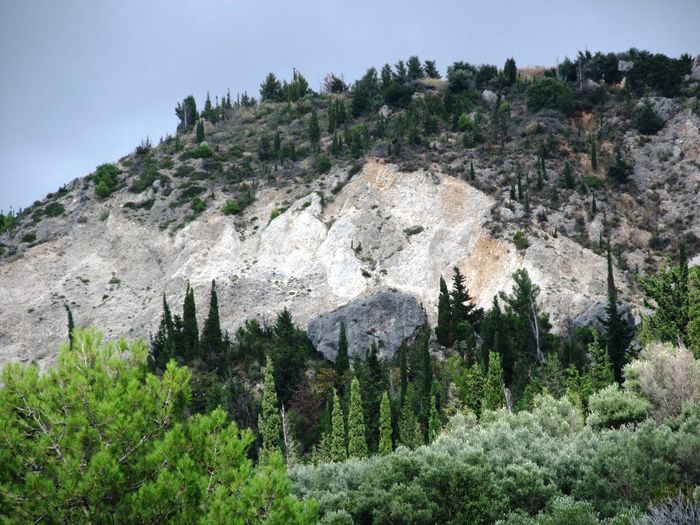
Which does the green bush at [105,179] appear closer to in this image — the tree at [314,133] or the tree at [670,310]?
the tree at [314,133]

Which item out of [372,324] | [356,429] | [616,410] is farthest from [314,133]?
[616,410]

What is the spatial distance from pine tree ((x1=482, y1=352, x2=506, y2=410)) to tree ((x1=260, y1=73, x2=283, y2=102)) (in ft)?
240

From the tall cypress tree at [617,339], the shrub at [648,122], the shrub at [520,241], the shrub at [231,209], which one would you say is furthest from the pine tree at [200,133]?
the tall cypress tree at [617,339]

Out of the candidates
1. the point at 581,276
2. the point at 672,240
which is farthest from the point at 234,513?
→ the point at 672,240

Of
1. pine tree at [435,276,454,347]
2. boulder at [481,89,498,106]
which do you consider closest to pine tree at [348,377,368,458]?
pine tree at [435,276,454,347]

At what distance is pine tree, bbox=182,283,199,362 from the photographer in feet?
175

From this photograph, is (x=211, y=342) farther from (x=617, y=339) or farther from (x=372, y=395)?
(x=617, y=339)

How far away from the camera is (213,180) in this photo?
79250 mm

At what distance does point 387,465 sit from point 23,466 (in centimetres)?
1241

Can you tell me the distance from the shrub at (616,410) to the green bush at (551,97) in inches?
2148

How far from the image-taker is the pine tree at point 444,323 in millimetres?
53656

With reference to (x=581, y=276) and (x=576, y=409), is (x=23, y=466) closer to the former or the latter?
(x=576, y=409)

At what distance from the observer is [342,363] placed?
166ft

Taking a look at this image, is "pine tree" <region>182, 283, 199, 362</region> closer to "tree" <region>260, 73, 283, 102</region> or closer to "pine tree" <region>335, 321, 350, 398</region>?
"pine tree" <region>335, 321, 350, 398</region>
